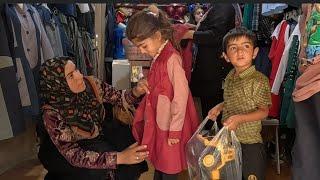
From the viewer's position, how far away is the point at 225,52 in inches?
65.5

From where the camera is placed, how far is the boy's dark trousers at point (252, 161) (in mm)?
1660

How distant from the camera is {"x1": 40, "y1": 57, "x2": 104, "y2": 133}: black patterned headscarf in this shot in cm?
157

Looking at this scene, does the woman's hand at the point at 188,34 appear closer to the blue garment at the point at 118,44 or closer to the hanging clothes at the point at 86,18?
the hanging clothes at the point at 86,18

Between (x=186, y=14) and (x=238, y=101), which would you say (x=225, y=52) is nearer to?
(x=238, y=101)

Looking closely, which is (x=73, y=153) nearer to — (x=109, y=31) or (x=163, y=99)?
(x=163, y=99)

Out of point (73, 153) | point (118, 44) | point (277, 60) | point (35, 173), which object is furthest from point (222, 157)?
point (118, 44)

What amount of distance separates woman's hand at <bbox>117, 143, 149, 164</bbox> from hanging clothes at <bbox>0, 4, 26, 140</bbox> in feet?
2.62

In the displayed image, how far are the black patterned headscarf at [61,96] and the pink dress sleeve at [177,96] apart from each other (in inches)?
13.9

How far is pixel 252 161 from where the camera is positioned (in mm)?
1660

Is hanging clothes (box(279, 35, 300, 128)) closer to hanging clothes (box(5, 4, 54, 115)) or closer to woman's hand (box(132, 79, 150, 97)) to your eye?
woman's hand (box(132, 79, 150, 97))

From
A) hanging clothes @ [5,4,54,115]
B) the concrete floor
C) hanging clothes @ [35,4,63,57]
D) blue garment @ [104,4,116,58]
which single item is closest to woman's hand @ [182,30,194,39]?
the concrete floor

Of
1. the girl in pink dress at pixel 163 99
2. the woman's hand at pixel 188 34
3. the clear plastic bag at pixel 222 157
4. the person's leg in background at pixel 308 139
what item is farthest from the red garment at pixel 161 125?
the woman's hand at pixel 188 34

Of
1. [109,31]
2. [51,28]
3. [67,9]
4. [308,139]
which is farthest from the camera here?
[109,31]

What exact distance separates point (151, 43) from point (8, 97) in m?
0.91
